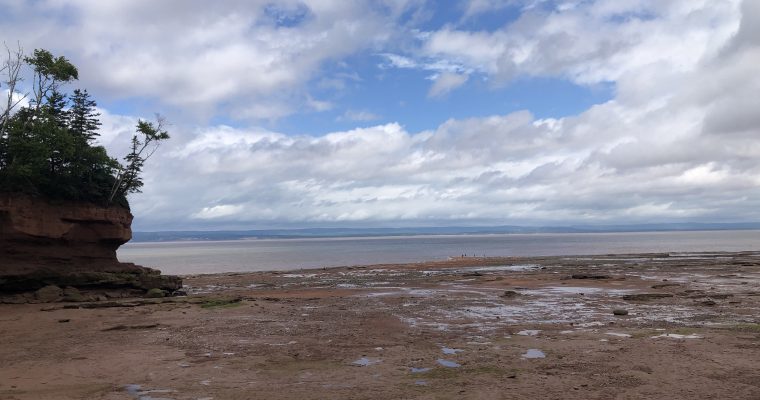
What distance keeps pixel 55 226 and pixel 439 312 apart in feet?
84.4

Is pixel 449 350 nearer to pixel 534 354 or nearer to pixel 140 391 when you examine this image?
pixel 534 354

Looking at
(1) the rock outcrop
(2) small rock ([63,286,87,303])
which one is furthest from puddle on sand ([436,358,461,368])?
(1) the rock outcrop

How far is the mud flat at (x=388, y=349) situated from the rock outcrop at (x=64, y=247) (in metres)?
3.58

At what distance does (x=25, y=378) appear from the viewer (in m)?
12.9

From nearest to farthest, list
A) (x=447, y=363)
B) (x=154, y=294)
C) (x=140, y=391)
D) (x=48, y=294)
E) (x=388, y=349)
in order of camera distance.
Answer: (x=140, y=391), (x=447, y=363), (x=388, y=349), (x=48, y=294), (x=154, y=294)

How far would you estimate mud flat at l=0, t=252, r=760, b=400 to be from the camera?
11.5 metres

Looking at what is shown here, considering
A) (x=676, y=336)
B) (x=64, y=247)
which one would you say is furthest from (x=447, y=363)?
(x=64, y=247)

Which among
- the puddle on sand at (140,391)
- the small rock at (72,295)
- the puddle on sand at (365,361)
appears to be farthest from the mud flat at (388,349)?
the small rock at (72,295)

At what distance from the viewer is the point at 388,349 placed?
1614 cm

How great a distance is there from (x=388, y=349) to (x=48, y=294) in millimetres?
24781

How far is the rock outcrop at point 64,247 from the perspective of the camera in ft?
100

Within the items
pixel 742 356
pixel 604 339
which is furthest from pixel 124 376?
pixel 742 356

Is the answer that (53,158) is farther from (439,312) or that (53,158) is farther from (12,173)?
(439,312)

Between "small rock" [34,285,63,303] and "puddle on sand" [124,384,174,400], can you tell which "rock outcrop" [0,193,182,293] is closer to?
"small rock" [34,285,63,303]
